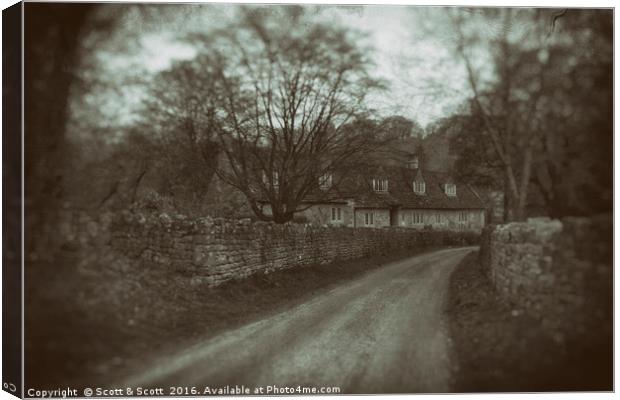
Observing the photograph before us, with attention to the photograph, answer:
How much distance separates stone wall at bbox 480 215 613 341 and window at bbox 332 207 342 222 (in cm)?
1828

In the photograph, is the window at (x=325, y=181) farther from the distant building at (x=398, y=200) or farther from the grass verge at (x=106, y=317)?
the grass verge at (x=106, y=317)

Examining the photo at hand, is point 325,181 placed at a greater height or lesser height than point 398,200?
greater

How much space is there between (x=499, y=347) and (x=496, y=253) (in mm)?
3442

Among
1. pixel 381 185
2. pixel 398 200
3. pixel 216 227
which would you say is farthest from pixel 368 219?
pixel 216 227

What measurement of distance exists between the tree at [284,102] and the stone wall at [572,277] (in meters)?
4.06

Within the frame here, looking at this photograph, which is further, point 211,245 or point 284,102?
point 284,102

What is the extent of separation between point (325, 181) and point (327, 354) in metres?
7.96

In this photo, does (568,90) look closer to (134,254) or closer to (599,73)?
(599,73)

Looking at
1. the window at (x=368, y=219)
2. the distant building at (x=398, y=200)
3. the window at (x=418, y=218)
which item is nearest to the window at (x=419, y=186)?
the distant building at (x=398, y=200)

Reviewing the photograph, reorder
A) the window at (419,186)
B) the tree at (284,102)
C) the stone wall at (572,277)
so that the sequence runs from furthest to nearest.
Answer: the window at (419,186) < the tree at (284,102) < the stone wall at (572,277)

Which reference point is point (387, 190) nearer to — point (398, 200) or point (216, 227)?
point (398, 200)

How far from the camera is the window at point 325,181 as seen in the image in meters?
13.6

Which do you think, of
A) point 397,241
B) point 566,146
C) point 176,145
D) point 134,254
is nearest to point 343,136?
point 176,145

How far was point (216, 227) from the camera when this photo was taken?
9.52 metres
